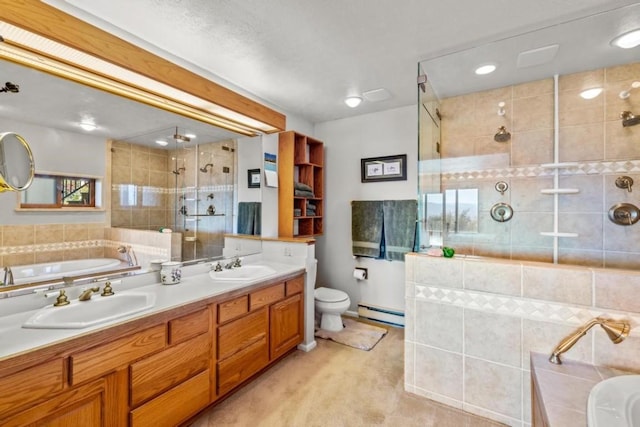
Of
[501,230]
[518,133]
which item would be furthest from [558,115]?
[501,230]

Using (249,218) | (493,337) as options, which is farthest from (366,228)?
(493,337)

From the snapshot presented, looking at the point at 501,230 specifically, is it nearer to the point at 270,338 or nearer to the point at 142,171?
the point at 270,338

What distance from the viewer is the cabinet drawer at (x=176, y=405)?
4.50ft

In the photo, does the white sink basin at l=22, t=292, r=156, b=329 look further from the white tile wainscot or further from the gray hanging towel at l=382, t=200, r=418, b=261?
the gray hanging towel at l=382, t=200, r=418, b=261

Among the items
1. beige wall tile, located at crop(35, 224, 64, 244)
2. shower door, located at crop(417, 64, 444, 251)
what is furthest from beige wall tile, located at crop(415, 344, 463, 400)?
beige wall tile, located at crop(35, 224, 64, 244)

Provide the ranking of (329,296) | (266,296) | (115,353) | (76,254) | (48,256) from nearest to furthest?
(115,353) < (48,256) < (76,254) < (266,296) < (329,296)

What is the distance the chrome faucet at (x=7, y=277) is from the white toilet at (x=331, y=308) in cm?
223

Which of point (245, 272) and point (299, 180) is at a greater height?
point (299, 180)

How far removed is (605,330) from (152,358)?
2307 millimetres

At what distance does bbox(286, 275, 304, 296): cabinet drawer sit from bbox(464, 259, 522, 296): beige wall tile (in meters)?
Result: 1.34

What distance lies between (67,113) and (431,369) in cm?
278

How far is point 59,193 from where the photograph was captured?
5.04 feet

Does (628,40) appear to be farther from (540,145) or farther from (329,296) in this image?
(329,296)

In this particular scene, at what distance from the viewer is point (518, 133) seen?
2520 millimetres
